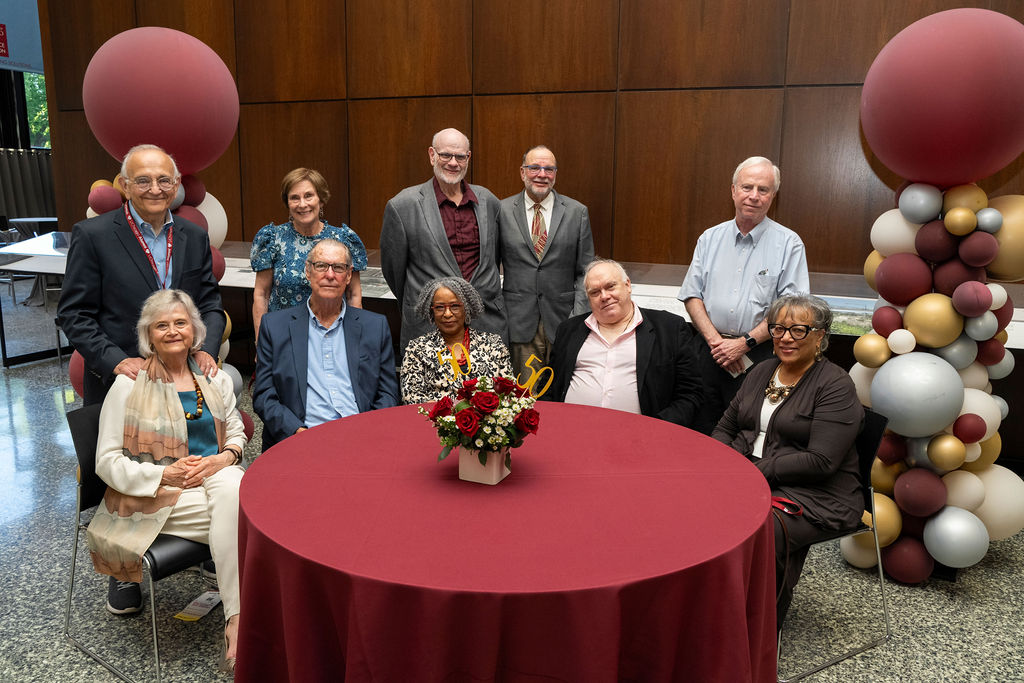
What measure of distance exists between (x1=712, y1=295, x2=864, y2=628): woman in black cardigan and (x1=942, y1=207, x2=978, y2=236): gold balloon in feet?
2.43

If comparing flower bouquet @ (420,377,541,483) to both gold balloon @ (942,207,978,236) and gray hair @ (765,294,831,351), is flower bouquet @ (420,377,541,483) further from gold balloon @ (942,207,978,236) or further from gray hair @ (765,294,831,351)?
gold balloon @ (942,207,978,236)

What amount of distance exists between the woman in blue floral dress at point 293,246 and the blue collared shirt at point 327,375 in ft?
1.91

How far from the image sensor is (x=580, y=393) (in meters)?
3.25

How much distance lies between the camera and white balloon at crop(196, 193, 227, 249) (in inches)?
173

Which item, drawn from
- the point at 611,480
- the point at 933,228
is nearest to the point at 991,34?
the point at 933,228

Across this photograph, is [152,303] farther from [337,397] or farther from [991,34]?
[991,34]

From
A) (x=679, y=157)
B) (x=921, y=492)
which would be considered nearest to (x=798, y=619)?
(x=921, y=492)

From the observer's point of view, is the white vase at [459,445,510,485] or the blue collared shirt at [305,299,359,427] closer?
the white vase at [459,445,510,485]

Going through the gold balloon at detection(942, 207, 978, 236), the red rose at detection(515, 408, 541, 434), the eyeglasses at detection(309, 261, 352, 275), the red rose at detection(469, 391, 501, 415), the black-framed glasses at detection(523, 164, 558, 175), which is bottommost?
the red rose at detection(515, 408, 541, 434)

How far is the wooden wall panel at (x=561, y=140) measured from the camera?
238 inches

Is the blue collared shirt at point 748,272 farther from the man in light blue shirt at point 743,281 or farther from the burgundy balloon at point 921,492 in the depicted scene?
the burgundy balloon at point 921,492

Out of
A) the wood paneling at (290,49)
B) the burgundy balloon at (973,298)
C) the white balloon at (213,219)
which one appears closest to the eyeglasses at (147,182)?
the white balloon at (213,219)

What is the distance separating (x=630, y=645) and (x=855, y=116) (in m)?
4.90

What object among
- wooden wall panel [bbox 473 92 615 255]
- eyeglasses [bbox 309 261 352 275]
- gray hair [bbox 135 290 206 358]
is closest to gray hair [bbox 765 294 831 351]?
eyeglasses [bbox 309 261 352 275]
